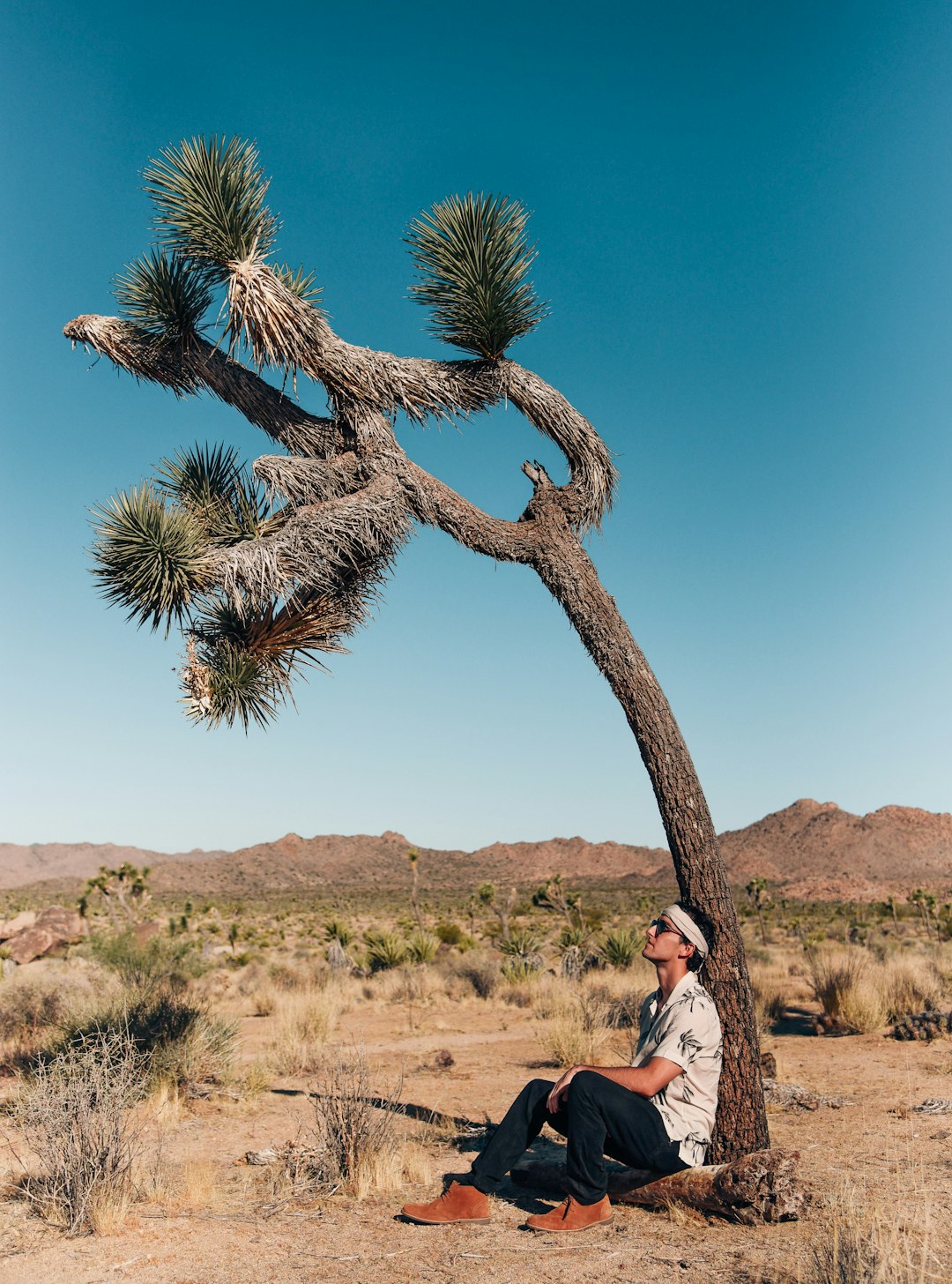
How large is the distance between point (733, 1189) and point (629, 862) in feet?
355

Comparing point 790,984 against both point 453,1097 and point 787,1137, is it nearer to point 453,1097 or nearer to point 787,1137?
point 453,1097

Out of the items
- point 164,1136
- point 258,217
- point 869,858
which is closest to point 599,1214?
point 164,1136

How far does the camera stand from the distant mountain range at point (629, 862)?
276 feet

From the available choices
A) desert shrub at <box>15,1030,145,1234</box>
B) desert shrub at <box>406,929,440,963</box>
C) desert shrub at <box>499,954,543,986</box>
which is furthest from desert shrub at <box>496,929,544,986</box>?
desert shrub at <box>15,1030,145,1234</box>

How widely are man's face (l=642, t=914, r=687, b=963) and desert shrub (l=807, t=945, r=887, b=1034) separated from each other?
7.61 m

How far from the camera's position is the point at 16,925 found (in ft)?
74.1

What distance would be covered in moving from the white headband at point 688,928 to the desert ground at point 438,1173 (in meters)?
1.23

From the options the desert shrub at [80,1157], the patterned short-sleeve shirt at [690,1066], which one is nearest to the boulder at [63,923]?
the desert shrub at [80,1157]

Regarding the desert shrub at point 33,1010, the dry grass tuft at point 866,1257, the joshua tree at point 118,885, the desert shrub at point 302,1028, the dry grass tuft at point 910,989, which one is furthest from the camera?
the joshua tree at point 118,885

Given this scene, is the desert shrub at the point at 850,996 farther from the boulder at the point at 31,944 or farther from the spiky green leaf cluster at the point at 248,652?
the boulder at the point at 31,944

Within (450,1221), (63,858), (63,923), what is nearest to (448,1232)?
(450,1221)

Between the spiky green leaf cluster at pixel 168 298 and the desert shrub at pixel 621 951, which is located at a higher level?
the spiky green leaf cluster at pixel 168 298

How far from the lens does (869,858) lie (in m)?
88.5

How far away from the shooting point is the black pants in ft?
13.8
